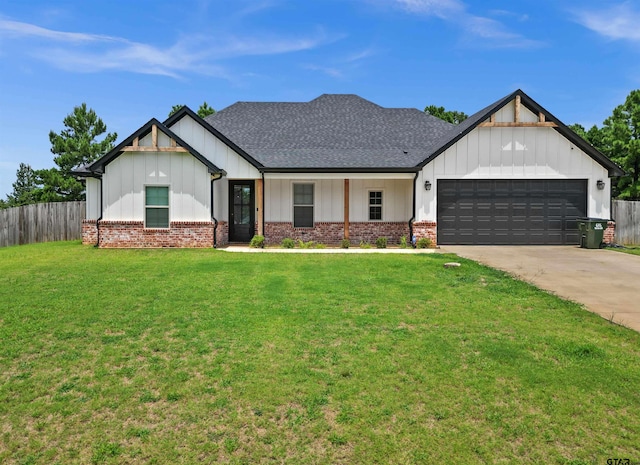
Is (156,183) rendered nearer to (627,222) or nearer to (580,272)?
(580,272)

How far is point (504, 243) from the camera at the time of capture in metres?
16.1

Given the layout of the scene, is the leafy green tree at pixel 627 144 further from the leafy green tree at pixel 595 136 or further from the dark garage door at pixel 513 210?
the dark garage door at pixel 513 210

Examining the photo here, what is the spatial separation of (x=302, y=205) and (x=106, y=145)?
80.5 ft

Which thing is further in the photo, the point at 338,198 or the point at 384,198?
the point at 384,198

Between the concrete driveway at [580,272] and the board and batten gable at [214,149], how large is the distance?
8.99m

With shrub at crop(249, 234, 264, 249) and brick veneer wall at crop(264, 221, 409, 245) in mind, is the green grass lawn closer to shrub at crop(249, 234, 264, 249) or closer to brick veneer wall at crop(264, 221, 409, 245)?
shrub at crop(249, 234, 264, 249)

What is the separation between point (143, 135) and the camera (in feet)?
49.3

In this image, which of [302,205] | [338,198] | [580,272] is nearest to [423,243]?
[338,198]

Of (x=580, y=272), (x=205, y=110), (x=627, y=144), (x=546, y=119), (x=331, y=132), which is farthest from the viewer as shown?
(x=205, y=110)

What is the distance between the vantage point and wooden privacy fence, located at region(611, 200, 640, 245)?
1761cm

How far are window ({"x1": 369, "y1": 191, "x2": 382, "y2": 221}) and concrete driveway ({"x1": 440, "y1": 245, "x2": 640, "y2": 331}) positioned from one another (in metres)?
3.47

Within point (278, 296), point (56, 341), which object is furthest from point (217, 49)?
point (56, 341)

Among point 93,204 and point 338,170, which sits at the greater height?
point 338,170

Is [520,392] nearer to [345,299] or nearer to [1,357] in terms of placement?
[345,299]
